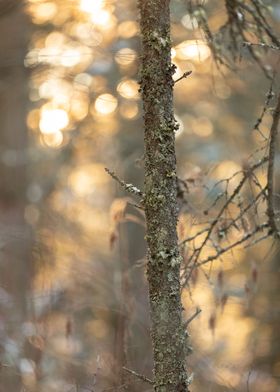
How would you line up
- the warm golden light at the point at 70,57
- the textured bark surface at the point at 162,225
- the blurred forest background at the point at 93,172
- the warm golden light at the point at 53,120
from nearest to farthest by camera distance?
1. the textured bark surface at the point at 162,225
2. the blurred forest background at the point at 93,172
3. the warm golden light at the point at 70,57
4. the warm golden light at the point at 53,120

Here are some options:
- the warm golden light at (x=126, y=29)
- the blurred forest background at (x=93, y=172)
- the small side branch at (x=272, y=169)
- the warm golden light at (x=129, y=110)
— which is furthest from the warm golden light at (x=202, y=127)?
the small side branch at (x=272, y=169)

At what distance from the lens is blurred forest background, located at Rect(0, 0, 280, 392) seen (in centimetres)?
527

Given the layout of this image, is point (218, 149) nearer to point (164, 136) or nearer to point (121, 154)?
point (121, 154)

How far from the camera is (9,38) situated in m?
7.74

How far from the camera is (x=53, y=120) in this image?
9609mm

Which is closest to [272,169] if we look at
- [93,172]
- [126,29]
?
[126,29]

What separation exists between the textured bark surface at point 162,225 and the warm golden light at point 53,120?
705cm

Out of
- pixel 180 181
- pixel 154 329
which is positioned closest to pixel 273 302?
pixel 180 181

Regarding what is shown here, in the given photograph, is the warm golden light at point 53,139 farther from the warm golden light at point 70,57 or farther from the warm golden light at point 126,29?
the warm golden light at point 126,29

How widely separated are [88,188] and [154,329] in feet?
33.3

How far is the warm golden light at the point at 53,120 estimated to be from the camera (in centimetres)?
937

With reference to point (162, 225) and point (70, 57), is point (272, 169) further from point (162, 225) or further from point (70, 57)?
point (70, 57)

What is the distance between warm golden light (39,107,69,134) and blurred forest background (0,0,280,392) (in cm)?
3

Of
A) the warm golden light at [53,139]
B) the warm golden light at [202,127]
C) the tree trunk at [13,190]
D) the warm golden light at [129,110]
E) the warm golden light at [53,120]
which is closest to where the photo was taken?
the tree trunk at [13,190]
